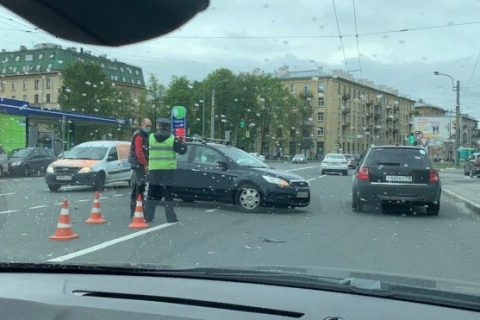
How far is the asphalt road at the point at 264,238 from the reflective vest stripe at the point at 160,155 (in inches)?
38.9

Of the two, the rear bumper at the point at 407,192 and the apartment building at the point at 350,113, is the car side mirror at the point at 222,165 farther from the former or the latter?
the apartment building at the point at 350,113

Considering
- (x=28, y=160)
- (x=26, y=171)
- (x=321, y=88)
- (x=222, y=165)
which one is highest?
(x=321, y=88)

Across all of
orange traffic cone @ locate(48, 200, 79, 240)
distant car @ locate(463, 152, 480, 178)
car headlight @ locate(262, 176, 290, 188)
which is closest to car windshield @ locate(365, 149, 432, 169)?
car headlight @ locate(262, 176, 290, 188)

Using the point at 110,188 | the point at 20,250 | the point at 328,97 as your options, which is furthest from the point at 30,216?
the point at 328,97

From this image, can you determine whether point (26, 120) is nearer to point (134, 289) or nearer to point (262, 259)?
point (262, 259)

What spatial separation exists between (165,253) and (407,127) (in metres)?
67.8

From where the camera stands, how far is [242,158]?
1284 cm

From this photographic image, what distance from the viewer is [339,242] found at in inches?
322

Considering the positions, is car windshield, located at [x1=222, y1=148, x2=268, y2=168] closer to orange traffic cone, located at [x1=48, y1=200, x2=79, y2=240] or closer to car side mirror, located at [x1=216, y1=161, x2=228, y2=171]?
car side mirror, located at [x1=216, y1=161, x2=228, y2=171]

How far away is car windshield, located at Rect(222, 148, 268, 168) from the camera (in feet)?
41.0

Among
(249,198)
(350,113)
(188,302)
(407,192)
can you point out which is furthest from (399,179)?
(350,113)

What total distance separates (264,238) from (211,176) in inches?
163

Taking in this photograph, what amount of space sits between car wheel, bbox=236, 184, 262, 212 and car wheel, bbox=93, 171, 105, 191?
6846 mm

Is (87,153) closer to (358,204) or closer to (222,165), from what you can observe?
(222,165)
